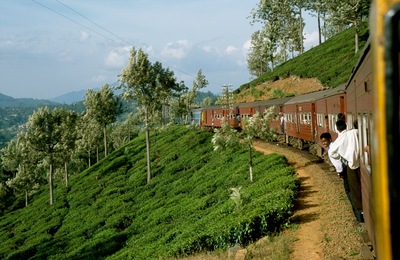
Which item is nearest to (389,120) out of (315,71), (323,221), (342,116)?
(323,221)

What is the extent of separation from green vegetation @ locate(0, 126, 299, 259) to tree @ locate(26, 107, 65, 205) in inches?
273

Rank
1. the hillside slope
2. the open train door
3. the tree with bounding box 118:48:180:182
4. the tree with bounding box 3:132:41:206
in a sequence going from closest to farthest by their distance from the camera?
the open train door
the tree with bounding box 118:48:180:182
the hillside slope
the tree with bounding box 3:132:41:206

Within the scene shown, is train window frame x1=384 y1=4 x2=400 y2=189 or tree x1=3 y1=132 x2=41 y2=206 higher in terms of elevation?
train window frame x1=384 y1=4 x2=400 y2=189

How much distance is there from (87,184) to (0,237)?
13.4 metres

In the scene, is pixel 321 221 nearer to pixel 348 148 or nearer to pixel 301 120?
pixel 348 148

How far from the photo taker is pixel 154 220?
33938 mm

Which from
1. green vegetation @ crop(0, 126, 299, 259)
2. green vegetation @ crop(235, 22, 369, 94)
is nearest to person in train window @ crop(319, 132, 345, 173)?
green vegetation @ crop(0, 126, 299, 259)

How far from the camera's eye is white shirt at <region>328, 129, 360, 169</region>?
945cm

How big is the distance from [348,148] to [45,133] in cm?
5560

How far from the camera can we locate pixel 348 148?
31.8ft

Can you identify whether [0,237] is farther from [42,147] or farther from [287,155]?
[287,155]

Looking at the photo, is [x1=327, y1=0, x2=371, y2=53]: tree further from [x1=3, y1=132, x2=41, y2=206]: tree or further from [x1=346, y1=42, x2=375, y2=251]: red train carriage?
[x1=346, y1=42, x2=375, y2=251]: red train carriage

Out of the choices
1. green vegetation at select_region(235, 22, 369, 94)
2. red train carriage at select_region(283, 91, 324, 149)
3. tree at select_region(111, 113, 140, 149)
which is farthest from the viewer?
tree at select_region(111, 113, 140, 149)

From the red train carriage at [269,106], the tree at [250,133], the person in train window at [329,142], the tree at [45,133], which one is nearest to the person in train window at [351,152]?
the person in train window at [329,142]
